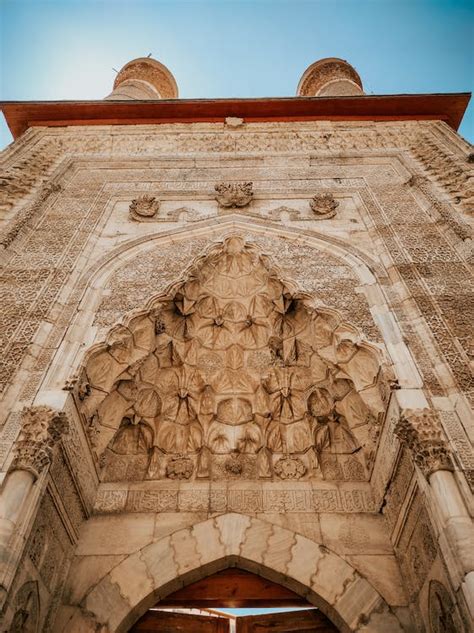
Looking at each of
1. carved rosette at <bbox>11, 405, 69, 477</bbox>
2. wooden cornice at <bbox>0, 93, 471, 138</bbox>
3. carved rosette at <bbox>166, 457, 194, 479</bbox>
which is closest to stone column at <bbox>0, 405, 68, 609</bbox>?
carved rosette at <bbox>11, 405, 69, 477</bbox>

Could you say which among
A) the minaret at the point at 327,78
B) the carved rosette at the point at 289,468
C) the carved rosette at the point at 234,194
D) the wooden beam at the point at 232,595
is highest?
the minaret at the point at 327,78

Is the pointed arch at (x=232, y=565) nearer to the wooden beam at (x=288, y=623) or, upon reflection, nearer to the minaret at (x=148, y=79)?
the wooden beam at (x=288, y=623)

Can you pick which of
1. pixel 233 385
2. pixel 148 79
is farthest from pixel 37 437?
pixel 148 79

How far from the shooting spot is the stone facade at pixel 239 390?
8.57ft

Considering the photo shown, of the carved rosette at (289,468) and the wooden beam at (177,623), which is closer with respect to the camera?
the wooden beam at (177,623)

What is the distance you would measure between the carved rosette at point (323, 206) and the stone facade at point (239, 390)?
4 cm

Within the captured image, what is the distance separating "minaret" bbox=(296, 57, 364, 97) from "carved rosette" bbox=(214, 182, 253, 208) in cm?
660

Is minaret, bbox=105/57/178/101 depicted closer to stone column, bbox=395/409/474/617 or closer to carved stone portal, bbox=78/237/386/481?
carved stone portal, bbox=78/237/386/481

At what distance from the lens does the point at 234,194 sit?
15.5 feet

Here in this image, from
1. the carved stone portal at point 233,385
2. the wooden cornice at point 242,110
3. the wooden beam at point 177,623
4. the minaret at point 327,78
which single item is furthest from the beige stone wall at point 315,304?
the minaret at point 327,78

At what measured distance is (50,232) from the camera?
433 cm

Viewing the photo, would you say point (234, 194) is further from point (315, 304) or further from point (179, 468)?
point (179, 468)

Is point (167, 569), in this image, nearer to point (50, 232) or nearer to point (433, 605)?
point (433, 605)

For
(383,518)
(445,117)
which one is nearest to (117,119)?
(445,117)
